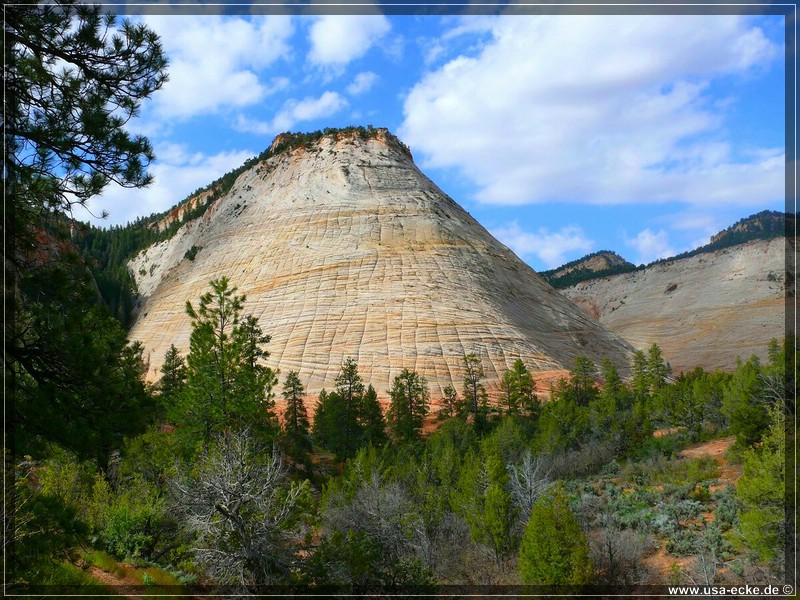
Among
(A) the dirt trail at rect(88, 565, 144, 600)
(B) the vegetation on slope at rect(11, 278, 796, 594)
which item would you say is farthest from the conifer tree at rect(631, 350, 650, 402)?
(A) the dirt trail at rect(88, 565, 144, 600)

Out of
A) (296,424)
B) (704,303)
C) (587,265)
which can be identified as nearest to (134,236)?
(296,424)

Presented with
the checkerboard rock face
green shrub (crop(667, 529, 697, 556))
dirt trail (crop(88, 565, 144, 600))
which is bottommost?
green shrub (crop(667, 529, 697, 556))

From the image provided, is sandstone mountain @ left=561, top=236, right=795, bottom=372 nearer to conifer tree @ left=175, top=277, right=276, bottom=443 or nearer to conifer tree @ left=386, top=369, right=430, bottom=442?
conifer tree @ left=386, top=369, right=430, bottom=442

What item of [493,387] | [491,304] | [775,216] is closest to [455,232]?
[491,304]

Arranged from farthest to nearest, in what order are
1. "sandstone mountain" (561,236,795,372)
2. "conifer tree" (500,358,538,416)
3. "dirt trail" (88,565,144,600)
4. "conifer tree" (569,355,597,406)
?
"sandstone mountain" (561,236,795,372) < "conifer tree" (569,355,597,406) < "conifer tree" (500,358,538,416) < "dirt trail" (88,565,144,600)

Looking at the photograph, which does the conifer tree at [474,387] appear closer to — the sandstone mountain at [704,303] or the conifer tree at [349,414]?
the conifer tree at [349,414]

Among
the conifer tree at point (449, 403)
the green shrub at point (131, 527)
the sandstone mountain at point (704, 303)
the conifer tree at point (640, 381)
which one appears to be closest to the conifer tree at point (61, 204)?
the green shrub at point (131, 527)

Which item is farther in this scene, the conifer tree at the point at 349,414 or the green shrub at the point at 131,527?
the conifer tree at the point at 349,414
